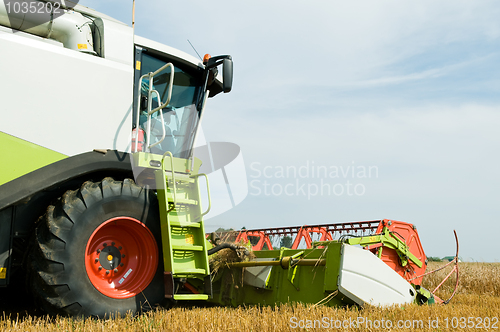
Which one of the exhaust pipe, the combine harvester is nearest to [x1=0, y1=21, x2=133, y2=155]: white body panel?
the combine harvester

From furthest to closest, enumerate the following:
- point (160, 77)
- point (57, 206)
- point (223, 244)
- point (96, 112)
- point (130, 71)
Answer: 1. point (223, 244)
2. point (160, 77)
3. point (130, 71)
4. point (96, 112)
5. point (57, 206)

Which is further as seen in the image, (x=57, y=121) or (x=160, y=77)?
(x=160, y=77)

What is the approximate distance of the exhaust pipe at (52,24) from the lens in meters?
3.41

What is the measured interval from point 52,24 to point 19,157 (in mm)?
1285

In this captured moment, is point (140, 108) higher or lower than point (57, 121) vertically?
higher

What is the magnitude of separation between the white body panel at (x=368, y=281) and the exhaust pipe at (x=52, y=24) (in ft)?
9.52

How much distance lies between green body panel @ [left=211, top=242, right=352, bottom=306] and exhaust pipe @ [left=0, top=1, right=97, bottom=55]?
2.61 meters

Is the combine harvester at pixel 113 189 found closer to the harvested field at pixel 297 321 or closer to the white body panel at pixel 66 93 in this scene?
the white body panel at pixel 66 93

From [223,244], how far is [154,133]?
51.9 inches

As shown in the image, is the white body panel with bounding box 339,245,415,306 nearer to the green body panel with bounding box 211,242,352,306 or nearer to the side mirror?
the green body panel with bounding box 211,242,352,306

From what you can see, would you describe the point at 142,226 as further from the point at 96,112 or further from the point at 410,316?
the point at 410,316

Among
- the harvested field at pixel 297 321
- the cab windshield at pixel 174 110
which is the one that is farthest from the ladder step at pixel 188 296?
the cab windshield at pixel 174 110

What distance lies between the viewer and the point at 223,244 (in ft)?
14.0

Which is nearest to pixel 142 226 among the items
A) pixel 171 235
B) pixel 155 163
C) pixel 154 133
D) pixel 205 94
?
pixel 171 235
